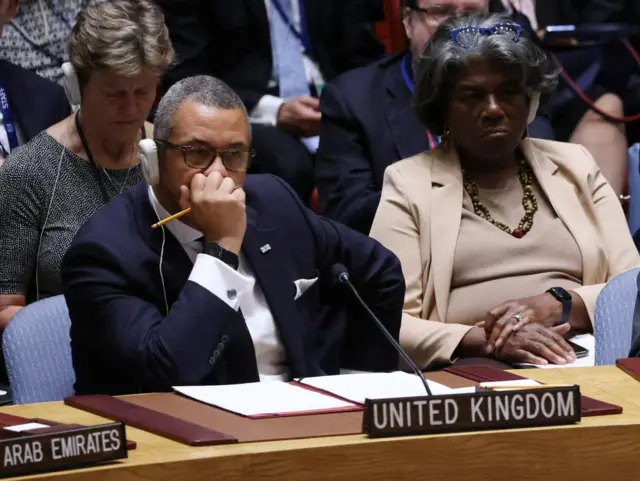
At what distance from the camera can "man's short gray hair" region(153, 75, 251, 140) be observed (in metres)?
2.75

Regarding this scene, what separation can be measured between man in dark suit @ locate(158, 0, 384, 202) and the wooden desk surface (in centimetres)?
234

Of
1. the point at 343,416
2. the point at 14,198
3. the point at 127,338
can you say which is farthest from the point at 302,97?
the point at 343,416

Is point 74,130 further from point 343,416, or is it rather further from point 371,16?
point 343,416

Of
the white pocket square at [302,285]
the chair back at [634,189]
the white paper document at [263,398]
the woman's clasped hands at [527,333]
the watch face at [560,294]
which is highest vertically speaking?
the white pocket square at [302,285]

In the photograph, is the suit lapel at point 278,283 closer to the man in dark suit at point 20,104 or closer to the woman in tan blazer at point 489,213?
the woman in tan blazer at point 489,213

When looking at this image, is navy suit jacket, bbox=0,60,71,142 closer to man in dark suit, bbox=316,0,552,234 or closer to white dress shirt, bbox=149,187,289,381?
man in dark suit, bbox=316,0,552,234

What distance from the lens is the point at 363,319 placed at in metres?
2.93

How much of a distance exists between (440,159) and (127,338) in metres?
1.29

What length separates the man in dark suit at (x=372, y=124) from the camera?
3934mm

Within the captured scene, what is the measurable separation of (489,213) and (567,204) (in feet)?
0.67

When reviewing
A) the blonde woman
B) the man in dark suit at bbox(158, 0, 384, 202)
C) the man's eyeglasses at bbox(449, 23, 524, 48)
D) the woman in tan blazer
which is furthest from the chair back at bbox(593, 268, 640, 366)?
the man in dark suit at bbox(158, 0, 384, 202)

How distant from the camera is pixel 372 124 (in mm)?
3971

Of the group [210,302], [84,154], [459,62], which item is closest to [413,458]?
[210,302]

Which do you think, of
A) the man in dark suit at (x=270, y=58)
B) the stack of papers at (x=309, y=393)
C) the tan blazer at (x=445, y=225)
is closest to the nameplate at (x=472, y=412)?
the stack of papers at (x=309, y=393)
